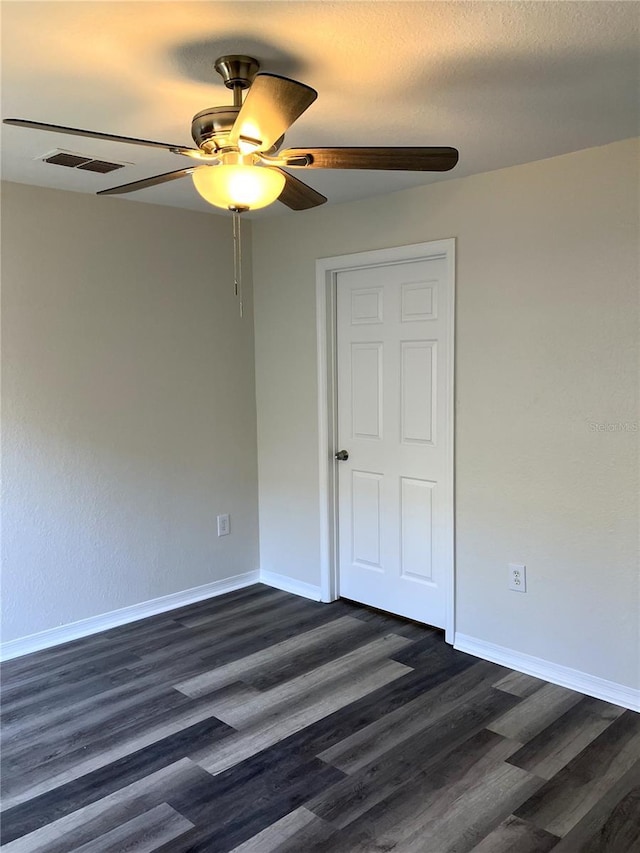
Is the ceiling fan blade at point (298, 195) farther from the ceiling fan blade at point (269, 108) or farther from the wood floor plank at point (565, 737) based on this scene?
the wood floor plank at point (565, 737)

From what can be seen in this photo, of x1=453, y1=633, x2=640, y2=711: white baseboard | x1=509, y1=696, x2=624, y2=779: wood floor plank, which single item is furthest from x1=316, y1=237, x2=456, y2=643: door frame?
x1=509, y1=696, x2=624, y2=779: wood floor plank

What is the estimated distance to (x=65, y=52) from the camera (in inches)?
73.0

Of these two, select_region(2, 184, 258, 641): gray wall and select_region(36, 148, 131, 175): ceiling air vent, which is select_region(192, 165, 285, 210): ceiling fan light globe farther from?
select_region(2, 184, 258, 641): gray wall

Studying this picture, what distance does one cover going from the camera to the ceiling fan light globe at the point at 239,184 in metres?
1.79

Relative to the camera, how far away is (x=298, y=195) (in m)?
2.14

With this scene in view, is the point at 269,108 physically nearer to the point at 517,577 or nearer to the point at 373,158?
the point at 373,158

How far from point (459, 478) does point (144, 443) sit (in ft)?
A: 5.72

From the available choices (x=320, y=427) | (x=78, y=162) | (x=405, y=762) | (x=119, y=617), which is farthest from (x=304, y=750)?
(x=78, y=162)

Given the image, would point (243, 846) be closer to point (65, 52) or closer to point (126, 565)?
point (126, 565)

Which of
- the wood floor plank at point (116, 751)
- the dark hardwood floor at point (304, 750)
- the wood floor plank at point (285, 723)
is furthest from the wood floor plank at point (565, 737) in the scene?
the wood floor plank at point (116, 751)

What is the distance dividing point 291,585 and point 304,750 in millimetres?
1739

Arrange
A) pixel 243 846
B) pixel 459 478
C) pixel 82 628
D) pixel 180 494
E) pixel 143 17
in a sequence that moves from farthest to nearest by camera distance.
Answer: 1. pixel 180 494
2. pixel 82 628
3. pixel 459 478
4. pixel 243 846
5. pixel 143 17

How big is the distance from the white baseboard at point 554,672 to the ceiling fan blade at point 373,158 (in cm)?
225

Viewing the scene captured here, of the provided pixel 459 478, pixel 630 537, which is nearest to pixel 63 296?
pixel 459 478
